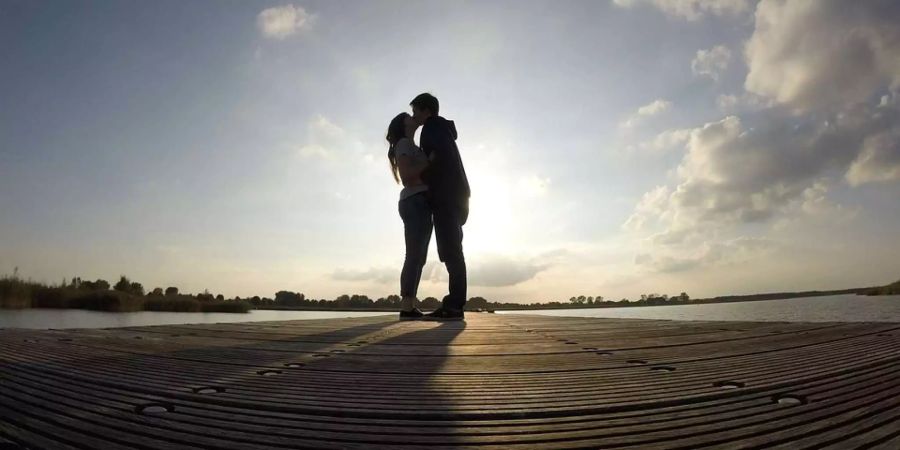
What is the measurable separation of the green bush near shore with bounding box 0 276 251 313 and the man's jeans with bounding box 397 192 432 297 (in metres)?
28.7

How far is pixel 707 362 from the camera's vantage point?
2178mm

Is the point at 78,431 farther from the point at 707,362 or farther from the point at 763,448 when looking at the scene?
the point at 707,362

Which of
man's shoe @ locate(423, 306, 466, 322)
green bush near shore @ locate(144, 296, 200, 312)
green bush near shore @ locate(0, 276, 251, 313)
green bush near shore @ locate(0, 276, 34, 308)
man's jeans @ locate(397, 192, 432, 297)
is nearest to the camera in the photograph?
man's shoe @ locate(423, 306, 466, 322)

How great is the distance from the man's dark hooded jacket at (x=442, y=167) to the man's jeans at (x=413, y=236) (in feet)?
0.86

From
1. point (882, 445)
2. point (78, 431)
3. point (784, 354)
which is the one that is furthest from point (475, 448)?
point (784, 354)

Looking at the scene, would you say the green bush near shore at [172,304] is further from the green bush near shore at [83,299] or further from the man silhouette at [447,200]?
the man silhouette at [447,200]

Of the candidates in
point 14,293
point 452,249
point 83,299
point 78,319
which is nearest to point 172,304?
point 83,299

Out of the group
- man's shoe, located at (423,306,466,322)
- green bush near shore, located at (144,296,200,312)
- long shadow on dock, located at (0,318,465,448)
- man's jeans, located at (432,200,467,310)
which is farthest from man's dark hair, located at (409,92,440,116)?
green bush near shore, located at (144,296,200,312)

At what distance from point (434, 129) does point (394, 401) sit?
569 centimetres

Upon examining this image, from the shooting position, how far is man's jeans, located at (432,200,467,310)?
679 cm

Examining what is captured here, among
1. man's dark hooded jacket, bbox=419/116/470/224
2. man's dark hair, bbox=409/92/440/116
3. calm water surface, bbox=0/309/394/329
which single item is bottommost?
calm water surface, bbox=0/309/394/329

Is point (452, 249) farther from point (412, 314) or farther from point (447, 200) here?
point (412, 314)

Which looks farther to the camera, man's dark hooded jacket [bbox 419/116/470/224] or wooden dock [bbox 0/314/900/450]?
man's dark hooded jacket [bbox 419/116/470/224]

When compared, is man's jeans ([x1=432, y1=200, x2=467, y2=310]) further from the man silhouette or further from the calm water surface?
the calm water surface
